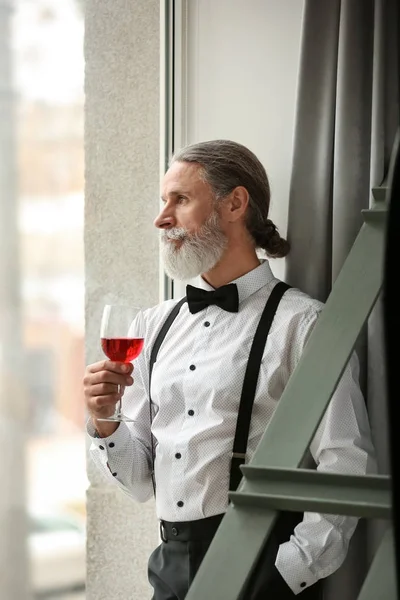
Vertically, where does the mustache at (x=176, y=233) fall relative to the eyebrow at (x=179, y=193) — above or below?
below

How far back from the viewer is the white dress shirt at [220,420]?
205 centimetres

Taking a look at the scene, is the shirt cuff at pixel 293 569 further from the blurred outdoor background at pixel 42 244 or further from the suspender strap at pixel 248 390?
the blurred outdoor background at pixel 42 244

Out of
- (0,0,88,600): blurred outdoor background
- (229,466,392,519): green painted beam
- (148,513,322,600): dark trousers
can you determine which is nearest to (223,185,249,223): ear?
(148,513,322,600): dark trousers

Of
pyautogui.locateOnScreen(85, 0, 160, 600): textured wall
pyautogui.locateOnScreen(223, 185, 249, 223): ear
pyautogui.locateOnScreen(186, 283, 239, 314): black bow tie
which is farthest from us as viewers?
pyautogui.locateOnScreen(85, 0, 160, 600): textured wall

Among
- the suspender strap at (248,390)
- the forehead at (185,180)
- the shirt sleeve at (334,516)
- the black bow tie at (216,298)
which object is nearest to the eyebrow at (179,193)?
the forehead at (185,180)

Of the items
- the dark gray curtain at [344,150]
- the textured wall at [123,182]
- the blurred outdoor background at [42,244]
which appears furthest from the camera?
the blurred outdoor background at [42,244]

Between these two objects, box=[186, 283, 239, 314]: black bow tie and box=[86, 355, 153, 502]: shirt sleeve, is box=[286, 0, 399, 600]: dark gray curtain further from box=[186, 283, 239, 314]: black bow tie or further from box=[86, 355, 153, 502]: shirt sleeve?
box=[86, 355, 153, 502]: shirt sleeve

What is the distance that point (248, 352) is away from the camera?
220cm

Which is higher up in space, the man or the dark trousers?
the man

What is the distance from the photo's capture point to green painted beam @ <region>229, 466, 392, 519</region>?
4.11ft

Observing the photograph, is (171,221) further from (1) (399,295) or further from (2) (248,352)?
(1) (399,295)

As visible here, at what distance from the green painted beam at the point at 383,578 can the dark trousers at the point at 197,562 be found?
2.83ft

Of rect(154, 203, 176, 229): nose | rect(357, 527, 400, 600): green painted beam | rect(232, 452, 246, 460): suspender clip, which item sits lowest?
rect(232, 452, 246, 460): suspender clip

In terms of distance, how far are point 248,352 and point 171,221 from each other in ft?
1.29
